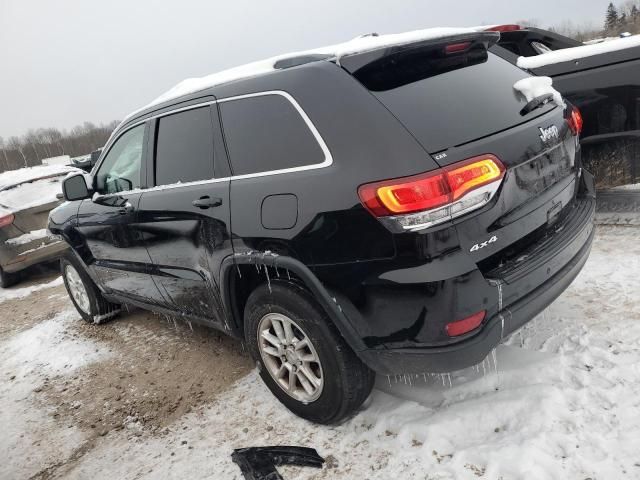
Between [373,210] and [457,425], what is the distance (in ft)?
3.87

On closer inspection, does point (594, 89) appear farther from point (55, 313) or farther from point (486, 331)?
point (55, 313)

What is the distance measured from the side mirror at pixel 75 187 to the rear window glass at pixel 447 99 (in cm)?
284

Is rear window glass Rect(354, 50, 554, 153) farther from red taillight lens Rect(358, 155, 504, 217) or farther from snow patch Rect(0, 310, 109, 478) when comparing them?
snow patch Rect(0, 310, 109, 478)

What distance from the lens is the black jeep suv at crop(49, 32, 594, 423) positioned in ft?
6.59

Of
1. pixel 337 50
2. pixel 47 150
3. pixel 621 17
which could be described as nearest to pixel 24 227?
pixel 337 50

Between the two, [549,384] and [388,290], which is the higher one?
[388,290]

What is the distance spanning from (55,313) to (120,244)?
8.93ft

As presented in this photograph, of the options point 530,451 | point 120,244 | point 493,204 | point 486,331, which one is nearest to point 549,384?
point 530,451

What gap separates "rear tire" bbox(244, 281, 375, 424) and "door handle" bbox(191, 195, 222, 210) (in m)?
0.55

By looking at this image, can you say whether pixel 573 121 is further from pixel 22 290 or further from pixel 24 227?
pixel 22 290

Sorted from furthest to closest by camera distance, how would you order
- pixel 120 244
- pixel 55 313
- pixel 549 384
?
pixel 55 313, pixel 120 244, pixel 549 384

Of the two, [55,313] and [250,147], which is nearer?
[250,147]

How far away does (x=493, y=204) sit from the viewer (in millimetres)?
2086

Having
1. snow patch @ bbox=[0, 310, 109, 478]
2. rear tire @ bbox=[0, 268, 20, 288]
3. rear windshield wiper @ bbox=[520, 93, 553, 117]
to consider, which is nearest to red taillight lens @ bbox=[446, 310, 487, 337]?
rear windshield wiper @ bbox=[520, 93, 553, 117]
